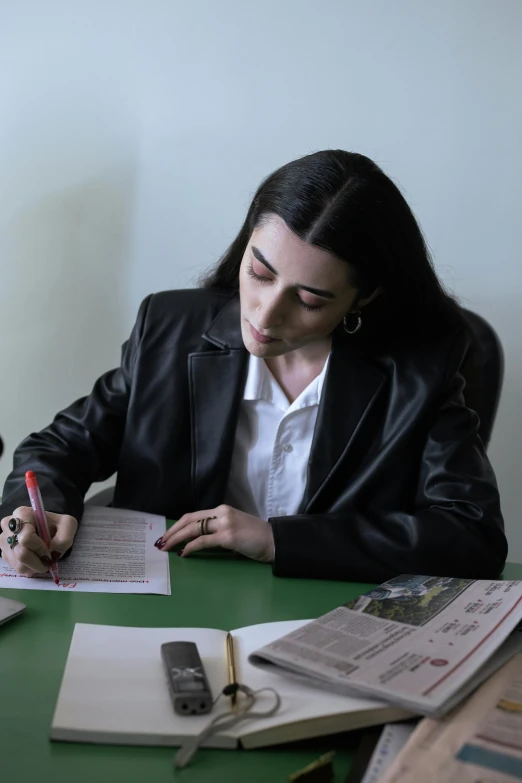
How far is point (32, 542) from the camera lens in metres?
1.22

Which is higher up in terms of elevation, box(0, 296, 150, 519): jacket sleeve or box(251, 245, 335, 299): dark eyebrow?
box(251, 245, 335, 299): dark eyebrow

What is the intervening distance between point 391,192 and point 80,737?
1100 millimetres

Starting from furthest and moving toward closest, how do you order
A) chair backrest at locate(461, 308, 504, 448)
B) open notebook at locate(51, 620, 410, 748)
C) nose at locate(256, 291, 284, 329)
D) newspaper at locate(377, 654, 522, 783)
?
chair backrest at locate(461, 308, 504, 448) → nose at locate(256, 291, 284, 329) → open notebook at locate(51, 620, 410, 748) → newspaper at locate(377, 654, 522, 783)

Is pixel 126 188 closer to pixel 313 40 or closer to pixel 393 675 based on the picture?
pixel 313 40

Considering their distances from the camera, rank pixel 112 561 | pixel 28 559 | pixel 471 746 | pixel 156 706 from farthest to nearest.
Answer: pixel 112 561 < pixel 28 559 < pixel 156 706 < pixel 471 746

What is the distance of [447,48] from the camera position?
2.21 m

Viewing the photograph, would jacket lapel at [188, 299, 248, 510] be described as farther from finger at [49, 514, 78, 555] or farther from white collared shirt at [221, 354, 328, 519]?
finger at [49, 514, 78, 555]

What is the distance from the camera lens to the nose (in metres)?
1.46

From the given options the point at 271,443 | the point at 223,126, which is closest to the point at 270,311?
the point at 271,443

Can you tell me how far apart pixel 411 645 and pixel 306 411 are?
2.57ft

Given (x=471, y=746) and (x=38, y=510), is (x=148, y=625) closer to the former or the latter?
(x=38, y=510)

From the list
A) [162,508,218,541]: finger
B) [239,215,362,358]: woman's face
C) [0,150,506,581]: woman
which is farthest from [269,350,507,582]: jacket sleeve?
[239,215,362,358]: woman's face

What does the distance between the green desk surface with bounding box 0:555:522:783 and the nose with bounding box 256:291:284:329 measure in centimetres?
43

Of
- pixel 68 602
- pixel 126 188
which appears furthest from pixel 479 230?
pixel 68 602
